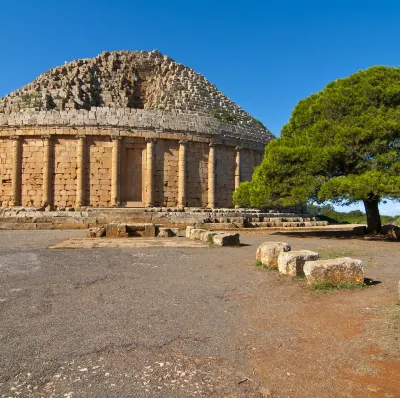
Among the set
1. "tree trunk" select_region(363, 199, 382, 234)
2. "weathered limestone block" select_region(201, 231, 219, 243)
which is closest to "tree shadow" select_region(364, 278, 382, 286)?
"weathered limestone block" select_region(201, 231, 219, 243)

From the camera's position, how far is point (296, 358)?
11.4 feet

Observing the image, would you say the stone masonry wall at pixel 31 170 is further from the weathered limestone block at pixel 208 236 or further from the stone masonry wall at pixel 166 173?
the weathered limestone block at pixel 208 236

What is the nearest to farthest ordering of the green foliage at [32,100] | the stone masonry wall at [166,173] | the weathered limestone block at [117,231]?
the weathered limestone block at [117,231], the green foliage at [32,100], the stone masonry wall at [166,173]

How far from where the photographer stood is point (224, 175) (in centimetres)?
2762

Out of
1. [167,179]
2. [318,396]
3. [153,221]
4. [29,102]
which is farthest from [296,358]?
[29,102]

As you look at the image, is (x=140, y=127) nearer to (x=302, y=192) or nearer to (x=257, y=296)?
(x=302, y=192)

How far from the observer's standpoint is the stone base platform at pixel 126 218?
2039 cm

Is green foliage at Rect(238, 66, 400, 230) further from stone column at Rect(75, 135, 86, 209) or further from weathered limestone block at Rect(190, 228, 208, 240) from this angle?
stone column at Rect(75, 135, 86, 209)

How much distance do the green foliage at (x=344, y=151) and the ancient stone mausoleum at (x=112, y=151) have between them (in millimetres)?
10119

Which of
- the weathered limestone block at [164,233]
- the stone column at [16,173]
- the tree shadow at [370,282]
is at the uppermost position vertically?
the stone column at [16,173]

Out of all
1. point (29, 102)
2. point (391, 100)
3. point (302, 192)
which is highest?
point (29, 102)

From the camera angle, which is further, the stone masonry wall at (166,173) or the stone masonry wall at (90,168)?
the stone masonry wall at (166,173)

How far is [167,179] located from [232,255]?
16.1 m

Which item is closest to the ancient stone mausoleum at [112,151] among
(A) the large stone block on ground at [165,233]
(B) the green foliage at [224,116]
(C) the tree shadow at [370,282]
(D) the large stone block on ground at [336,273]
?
(B) the green foliage at [224,116]
